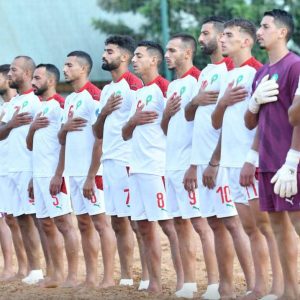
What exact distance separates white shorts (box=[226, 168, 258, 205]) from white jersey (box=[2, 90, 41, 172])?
118 inches

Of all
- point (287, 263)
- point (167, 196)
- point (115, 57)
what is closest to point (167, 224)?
point (167, 196)

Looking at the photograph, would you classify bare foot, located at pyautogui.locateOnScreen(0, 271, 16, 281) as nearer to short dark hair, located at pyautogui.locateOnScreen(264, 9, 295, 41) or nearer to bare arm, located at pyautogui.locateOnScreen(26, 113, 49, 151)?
bare arm, located at pyautogui.locateOnScreen(26, 113, 49, 151)

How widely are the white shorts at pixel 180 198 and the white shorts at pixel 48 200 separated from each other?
56.4 inches

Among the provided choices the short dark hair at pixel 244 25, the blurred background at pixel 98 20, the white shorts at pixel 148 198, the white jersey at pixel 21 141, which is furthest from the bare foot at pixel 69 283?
the blurred background at pixel 98 20

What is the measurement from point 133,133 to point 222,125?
129cm

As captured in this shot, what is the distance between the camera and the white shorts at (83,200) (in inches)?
378

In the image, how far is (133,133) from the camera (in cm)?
920

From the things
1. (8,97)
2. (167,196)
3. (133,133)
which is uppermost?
(8,97)

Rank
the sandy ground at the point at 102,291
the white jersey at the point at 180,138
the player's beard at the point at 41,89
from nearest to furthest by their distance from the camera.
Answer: the white jersey at the point at 180,138 → the sandy ground at the point at 102,291 → the player's beard at the point at 41,89

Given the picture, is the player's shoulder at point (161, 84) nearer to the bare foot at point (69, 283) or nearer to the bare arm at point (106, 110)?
the bare arm at point (106, 110)

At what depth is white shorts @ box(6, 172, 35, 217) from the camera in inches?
412

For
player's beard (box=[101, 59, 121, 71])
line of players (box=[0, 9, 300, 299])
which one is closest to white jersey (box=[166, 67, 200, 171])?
line of players (box=[0, 9, 300, 299])

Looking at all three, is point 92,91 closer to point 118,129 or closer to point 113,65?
point 113,65

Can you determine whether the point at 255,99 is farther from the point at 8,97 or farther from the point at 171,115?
the point at 8,97
